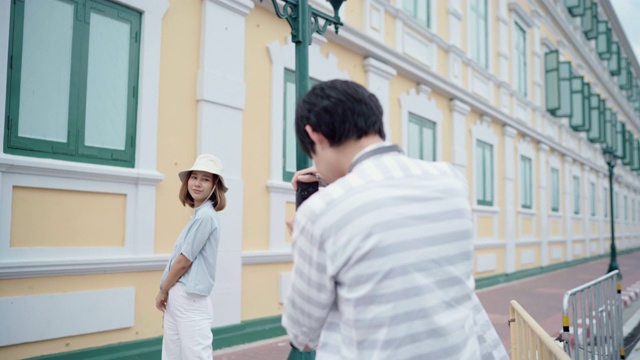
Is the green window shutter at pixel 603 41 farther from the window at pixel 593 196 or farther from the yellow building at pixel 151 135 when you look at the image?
the yellow building at pixel 151 135

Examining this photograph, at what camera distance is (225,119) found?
20.2ft

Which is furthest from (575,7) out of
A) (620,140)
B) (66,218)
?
(66,218)

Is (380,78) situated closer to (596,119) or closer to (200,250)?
(200,250)

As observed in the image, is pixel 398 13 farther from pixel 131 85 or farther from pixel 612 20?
pixel 612 20

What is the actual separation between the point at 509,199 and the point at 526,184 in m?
2.19

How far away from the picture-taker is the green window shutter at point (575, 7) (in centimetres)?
2083

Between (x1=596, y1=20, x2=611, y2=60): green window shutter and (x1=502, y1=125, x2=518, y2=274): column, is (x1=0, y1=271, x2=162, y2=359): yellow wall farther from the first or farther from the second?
(x1=596, y1=20, x2=611, y2=60): green window shutter

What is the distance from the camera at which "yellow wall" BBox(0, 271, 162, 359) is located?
4.24 metres

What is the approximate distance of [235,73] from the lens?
20.9 ft

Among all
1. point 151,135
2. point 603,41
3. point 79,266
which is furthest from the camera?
point 603,41

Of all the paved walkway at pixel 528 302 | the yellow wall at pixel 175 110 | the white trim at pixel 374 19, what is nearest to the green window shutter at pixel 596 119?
the paved walkway at pixel 528 302

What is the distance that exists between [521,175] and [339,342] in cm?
1526

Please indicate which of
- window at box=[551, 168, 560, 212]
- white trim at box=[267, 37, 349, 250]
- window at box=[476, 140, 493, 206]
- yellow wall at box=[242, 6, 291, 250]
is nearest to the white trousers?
yellow wall at box=[242, 6, 291, 250]

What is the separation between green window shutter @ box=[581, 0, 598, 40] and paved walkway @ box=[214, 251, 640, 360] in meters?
10.5
